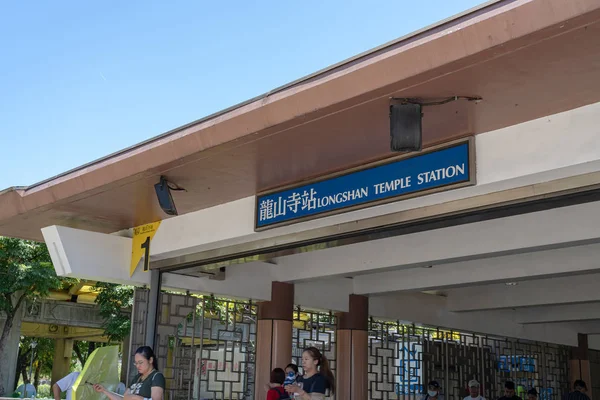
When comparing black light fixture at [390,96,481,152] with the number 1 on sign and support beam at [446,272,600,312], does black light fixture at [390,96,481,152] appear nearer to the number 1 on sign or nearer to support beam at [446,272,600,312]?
the number 1 on sign

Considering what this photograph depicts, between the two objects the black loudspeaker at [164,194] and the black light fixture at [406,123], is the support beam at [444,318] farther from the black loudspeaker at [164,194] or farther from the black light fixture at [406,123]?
the black light fixture at [406,123]

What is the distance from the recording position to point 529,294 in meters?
12.3

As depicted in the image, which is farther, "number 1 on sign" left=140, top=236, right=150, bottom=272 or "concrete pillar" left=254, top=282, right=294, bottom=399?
"concrete pillar" left=254, top=282, right=294, bottom=399

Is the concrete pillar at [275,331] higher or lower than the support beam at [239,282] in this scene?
lower

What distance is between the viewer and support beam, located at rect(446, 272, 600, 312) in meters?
11.5

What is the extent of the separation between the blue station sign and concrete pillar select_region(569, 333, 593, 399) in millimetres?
12051

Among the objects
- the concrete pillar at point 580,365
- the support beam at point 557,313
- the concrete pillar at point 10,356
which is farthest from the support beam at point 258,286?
the concrete pillar at point 10,356

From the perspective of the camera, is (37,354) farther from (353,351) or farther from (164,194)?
(164,194)

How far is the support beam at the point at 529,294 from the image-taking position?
37.9 ft

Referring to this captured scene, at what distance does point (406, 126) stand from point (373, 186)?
1158mm

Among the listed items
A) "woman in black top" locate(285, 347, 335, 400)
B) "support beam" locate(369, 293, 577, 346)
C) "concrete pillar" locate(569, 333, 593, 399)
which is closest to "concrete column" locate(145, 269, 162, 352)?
"woman in black top" locate(285, 347, 335, 400)

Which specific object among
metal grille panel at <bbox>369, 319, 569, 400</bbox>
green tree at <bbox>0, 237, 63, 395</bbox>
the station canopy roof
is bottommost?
metal grille panel at <bbox>369, 319, 569, 400</bbox>

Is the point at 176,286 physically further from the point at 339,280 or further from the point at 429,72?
the point at 429,72

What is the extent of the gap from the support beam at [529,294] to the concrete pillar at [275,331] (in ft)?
13.3
